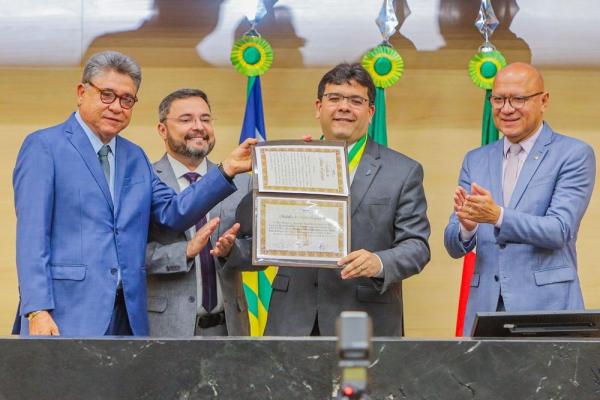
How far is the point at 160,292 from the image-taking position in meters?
3.91

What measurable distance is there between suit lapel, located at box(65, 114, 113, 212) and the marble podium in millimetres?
993

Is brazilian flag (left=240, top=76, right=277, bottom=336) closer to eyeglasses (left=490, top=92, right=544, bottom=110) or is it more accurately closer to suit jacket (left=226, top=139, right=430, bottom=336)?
suit jacket (left=226, top=139, right=430, bottom=336)

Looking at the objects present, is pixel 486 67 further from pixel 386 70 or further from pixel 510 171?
pixel 510 171

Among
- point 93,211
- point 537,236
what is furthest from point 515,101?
point 93,211

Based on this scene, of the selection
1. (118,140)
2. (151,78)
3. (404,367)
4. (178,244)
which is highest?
(151,78)

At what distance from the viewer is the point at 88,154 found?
142 inches

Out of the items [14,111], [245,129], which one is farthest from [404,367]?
[14,111]

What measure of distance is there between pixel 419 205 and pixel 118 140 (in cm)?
113

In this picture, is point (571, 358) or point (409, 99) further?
point (409, 99)

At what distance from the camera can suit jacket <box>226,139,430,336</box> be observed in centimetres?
385

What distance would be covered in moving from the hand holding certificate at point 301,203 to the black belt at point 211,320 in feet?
1.46

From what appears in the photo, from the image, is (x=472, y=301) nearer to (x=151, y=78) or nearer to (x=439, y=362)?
(x=439, y=362)

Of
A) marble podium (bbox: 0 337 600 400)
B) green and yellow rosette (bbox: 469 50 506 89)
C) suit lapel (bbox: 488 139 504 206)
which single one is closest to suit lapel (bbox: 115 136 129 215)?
marble podium (bbox: 0 337 600 400)

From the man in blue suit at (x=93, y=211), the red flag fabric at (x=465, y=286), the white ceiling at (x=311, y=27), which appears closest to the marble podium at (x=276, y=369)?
the man in blue suit at (x=93, y=211)
